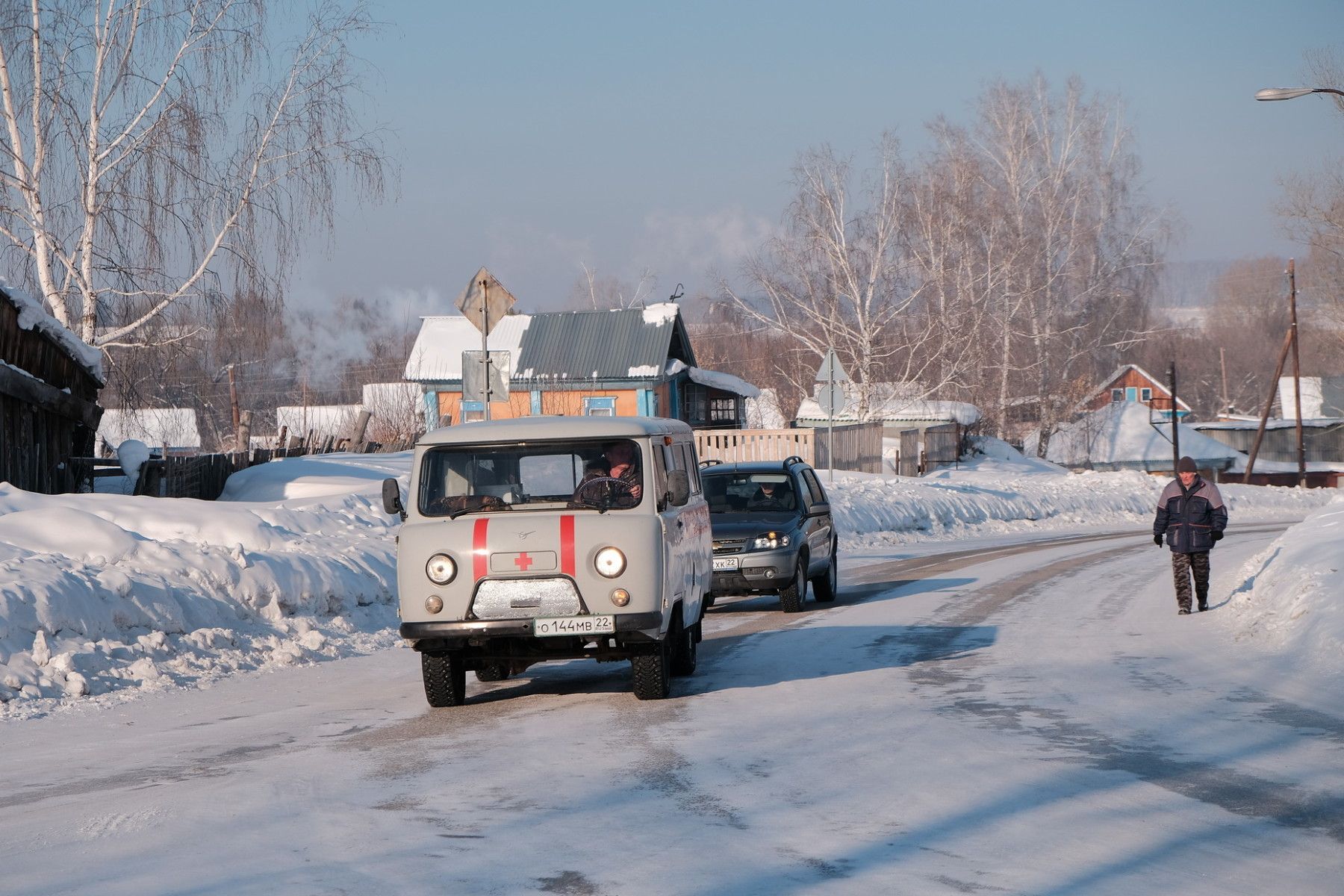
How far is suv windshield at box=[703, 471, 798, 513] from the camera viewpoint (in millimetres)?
17281

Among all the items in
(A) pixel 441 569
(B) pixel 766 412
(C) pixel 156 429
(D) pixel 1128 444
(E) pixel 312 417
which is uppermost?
(B) pixel 766 412

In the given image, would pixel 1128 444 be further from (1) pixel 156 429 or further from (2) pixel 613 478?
(2) pixel 613 478

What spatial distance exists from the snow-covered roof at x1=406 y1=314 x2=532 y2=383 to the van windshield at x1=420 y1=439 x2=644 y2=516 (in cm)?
4346

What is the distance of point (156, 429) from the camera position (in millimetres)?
81000

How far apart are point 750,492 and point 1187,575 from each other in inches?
206

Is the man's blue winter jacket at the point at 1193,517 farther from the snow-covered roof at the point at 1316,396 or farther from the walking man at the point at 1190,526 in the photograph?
the snow-covered roof at the point at 1316,396

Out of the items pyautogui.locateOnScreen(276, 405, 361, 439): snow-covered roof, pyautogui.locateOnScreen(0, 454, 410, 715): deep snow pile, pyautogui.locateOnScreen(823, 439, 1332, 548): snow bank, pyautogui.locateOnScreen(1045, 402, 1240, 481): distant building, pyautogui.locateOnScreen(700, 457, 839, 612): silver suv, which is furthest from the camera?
pyautogui.locateOnScreen(276, 405, 361, 439): snow-covered roof

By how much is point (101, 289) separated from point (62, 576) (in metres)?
11.2

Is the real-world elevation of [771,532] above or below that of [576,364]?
below

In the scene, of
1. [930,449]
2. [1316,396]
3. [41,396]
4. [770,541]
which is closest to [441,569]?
[770,541]

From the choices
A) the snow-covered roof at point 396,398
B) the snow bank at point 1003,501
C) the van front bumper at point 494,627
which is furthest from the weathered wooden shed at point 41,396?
the snow-covered roof at point 396,398

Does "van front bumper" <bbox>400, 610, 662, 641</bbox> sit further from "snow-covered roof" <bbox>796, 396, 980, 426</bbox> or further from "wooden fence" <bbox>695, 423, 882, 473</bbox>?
"snow-covered roof" <bbox>796, 396, 980, 426</bbox>

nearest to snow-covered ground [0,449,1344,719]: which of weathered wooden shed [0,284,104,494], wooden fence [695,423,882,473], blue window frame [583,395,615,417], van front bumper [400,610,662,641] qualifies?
weathered wooden shed [0,284,104,494]

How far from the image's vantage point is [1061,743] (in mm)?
8094
